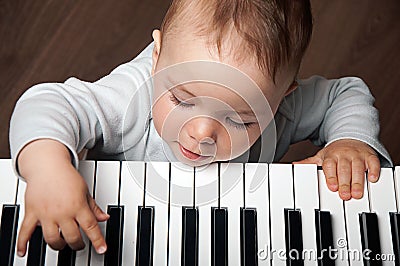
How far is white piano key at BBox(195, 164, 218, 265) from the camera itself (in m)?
0.90

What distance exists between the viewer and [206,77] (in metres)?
0.91

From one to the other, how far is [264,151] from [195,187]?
12.7 inches

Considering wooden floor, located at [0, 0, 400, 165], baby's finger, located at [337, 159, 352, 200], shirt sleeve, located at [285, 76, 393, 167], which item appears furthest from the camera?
wooden floor, located at [0, 0, 400, 165]

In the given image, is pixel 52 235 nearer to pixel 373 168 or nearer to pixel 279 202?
pixel 279 202

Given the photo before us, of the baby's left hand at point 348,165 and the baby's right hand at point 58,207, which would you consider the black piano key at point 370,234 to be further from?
the baby's right hand at point 58,207

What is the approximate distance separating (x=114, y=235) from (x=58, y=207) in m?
0.09

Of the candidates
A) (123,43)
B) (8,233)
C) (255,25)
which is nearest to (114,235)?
(8,233)

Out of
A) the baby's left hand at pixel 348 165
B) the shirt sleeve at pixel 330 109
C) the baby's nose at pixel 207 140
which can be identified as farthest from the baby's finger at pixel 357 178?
the baby's nose at pixel 207 140

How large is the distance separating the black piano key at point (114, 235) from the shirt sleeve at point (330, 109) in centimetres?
42

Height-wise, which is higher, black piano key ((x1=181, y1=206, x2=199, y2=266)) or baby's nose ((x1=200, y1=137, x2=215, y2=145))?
baby's nose ((x1=200, y1=137, x2=215, y2=145))

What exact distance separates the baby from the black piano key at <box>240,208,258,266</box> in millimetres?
95

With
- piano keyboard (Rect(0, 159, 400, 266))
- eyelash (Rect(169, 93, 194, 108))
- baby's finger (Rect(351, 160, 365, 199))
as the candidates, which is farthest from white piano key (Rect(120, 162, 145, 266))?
baby's finger (Rect(351, 160, 365, 199))

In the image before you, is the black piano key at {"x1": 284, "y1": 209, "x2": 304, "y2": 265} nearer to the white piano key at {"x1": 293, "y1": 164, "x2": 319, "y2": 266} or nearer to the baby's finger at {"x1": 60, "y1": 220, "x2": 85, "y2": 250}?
the white piano key at {"x1": 293, "y1": 164, "x2": 319, "y2": 266}

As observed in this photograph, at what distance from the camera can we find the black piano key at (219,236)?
0.90m
